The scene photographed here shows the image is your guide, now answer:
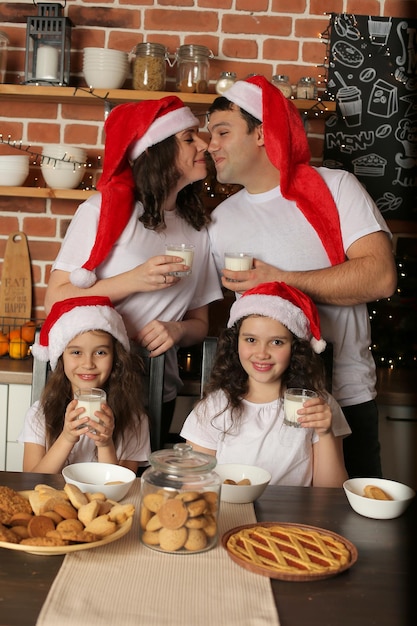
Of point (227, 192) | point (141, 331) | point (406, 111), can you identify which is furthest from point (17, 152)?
point (406, 111)

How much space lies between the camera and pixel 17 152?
3291 millimetres

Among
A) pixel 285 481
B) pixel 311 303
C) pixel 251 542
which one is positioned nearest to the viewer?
pixel 251 542

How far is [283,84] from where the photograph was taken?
9.98 ft

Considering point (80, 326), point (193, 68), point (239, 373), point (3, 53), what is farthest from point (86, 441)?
point (3, 53)

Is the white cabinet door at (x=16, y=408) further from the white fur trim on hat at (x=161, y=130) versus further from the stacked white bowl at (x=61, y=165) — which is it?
the white fur trim on hat at (x=161, y=130)

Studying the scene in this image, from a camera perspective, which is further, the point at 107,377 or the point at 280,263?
the point at 280,263

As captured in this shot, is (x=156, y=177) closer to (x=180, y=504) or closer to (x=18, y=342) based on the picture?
(x=18, y=342)

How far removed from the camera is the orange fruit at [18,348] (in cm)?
304

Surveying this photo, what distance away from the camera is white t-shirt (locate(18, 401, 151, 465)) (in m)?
2.08

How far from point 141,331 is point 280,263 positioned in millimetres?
467

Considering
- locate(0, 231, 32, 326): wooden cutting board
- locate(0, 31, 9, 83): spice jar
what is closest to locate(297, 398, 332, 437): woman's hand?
locate(0, 231, 32, 326): wooden cutting board

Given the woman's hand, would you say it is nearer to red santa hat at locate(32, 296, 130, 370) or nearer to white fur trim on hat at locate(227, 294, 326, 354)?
white fur trim on hat at locate(227, 294, 326, 354)

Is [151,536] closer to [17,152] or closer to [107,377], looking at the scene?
[107,377]

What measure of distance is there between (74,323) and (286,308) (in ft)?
1.84
